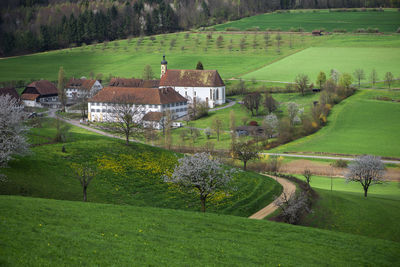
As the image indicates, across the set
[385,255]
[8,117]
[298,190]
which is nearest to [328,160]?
[298,190]

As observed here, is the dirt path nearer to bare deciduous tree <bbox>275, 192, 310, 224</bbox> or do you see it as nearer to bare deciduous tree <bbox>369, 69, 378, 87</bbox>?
bare deciduous tree <bbox>275, 192, 310, 224</bbox>

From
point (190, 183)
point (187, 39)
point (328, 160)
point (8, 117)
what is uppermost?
point (187, 39)

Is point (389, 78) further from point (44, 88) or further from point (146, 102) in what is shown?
point (44, 88)

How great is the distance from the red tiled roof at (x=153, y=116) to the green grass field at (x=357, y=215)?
55133 mm

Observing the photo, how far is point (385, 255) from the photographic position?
28.5 metres

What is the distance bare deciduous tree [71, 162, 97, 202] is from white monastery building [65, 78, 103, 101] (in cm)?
8799

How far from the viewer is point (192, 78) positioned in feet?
415

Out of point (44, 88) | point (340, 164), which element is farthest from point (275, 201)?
point (44, 88)

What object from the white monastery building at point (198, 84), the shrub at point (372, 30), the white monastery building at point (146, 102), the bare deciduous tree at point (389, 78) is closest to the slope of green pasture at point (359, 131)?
the bare deciduous tree at point (389, 78)

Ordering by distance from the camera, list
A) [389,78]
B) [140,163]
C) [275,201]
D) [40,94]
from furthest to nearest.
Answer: [40,94] → [389,78] → [140,163] → [275,201]

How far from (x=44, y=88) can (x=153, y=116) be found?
43704mm

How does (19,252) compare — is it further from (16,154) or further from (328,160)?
(328,160)

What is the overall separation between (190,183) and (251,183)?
1352 centimetres

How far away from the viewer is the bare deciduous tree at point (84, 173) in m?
35.6
